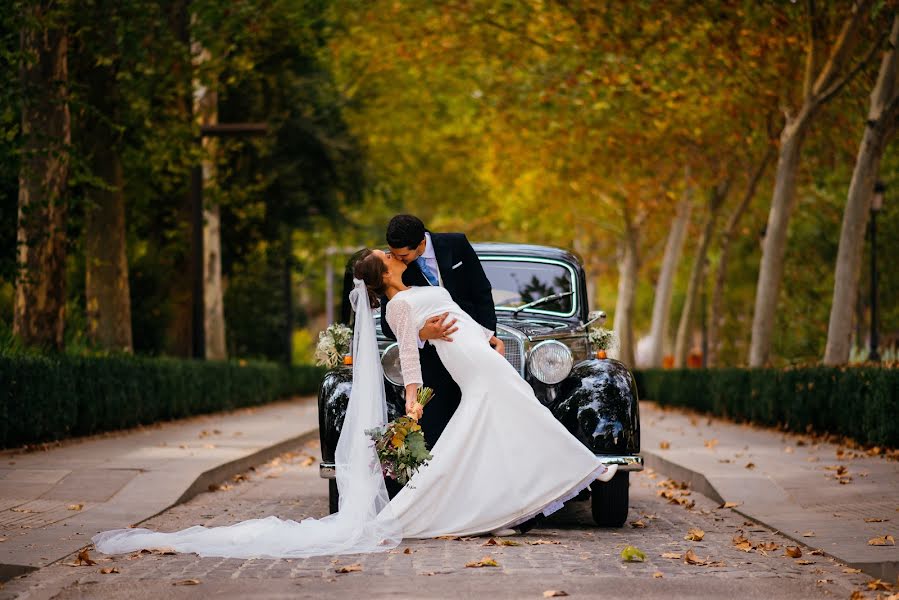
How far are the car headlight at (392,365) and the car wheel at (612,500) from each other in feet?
5.12

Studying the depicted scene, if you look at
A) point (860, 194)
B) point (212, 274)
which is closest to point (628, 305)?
point (212, 274)

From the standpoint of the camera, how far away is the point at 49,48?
1891cm

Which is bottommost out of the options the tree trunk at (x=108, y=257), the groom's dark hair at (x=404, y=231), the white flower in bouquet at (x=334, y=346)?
the white flower in bouquet at (x=334, y=346)

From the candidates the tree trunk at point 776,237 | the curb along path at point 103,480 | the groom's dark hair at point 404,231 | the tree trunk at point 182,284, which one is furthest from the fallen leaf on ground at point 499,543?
the tree trunk at point 182,284

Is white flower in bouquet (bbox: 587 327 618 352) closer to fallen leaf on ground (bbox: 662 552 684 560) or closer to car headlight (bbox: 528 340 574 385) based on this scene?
car headlight (bbox: 528 340 574 385)

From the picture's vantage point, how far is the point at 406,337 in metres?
9.03

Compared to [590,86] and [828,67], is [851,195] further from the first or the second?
[590,86]

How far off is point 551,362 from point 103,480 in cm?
423

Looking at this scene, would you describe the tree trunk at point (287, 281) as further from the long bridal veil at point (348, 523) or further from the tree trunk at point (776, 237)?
the long bridal veil at point (348, 523)

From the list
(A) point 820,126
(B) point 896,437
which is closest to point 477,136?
(A) point 820,126

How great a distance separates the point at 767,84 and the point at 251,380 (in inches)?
480

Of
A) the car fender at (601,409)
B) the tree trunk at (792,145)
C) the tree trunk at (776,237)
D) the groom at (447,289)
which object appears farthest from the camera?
the tree trunk at (776,237)

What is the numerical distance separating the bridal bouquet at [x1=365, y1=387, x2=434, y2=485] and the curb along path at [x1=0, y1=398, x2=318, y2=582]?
6.38ft

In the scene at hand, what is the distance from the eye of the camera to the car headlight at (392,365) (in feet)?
32.7
